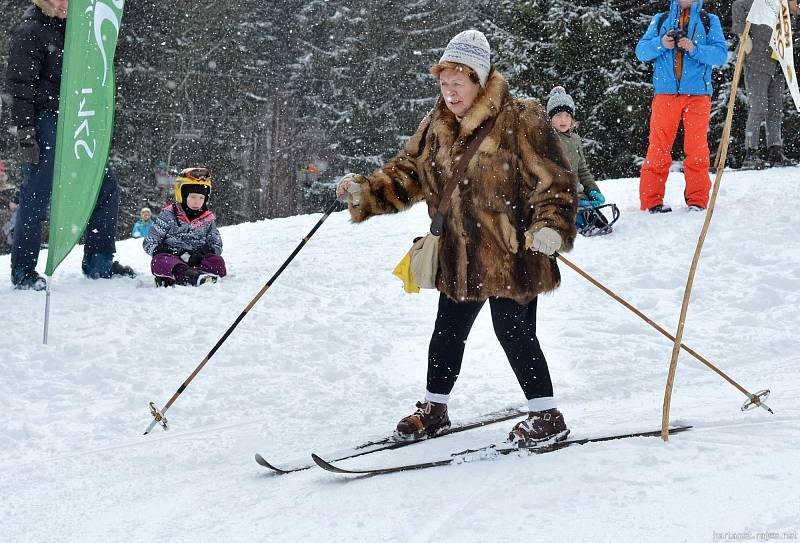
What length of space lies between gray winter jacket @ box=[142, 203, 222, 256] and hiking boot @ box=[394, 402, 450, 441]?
3.57 m

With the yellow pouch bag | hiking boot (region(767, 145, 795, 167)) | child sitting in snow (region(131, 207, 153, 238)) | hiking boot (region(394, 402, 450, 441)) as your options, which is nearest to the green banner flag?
the yellow pouch bag

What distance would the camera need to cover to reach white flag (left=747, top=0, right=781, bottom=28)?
379 centimetres

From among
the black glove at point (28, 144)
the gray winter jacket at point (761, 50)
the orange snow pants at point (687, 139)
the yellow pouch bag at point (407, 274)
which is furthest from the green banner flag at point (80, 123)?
the gray winter jacket at point (761, 50)

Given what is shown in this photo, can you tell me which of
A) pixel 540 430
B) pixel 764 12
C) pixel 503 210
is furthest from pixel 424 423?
pixel 764 12

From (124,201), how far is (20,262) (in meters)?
18.6

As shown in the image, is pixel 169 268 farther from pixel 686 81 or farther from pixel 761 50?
Result: pixel 761 50

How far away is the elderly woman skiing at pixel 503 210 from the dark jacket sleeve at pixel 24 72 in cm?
355

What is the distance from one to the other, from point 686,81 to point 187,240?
4.70 meters

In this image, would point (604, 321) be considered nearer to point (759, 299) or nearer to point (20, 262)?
point (759, 299)

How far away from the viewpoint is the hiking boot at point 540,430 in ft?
10.9

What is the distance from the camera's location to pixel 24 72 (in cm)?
557

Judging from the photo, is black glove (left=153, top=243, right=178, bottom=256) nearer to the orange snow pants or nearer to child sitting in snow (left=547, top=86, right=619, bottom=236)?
child sitting in snow (left=547, top=86, right=619, bottom=236)

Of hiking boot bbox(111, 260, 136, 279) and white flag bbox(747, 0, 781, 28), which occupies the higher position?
white flag bbox(747, 0, 781, 28)

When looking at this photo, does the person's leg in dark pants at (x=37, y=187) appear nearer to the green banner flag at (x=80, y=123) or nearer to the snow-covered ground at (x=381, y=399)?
the snow-covered ground at (x=381, y=399)
